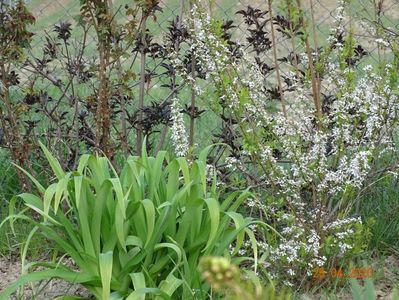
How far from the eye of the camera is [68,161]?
4.16 m

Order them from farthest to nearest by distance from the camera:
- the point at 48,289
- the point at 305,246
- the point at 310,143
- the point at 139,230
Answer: the point at 310,143 → the point at 48,289 → the point at 305,246 → the point at 139,230

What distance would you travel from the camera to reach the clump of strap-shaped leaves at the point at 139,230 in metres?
2.98

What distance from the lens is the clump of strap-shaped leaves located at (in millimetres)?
2980

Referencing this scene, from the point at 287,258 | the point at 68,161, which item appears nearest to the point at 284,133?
the point at 287,258

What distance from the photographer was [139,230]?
3141 mm

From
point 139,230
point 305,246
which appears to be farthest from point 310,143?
point 139,230

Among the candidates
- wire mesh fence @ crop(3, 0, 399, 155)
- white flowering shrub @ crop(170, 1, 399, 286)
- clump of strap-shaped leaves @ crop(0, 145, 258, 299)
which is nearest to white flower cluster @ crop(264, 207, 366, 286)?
white flowering shrub @ crop(170, 1, 399, 286)

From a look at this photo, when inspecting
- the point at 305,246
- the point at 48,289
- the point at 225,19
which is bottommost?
the point at 48,289

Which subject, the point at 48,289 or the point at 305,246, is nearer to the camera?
the point at 305,246

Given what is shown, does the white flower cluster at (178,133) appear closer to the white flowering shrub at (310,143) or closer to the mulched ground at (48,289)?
the white flowering shrub at (310,143)
